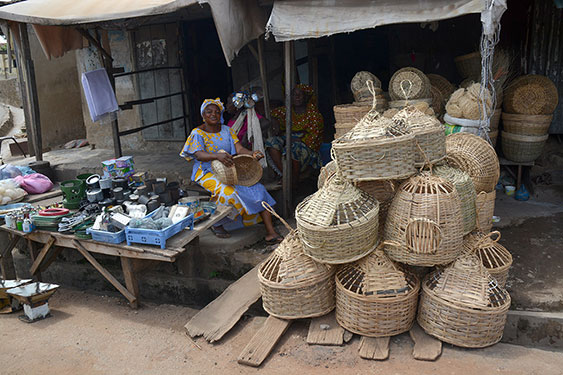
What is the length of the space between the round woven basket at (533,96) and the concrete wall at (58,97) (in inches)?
367

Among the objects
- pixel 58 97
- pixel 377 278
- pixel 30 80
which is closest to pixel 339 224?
pixel 377 278

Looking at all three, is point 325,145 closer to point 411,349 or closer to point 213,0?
point 213,0

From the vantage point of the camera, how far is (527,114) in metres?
5.67

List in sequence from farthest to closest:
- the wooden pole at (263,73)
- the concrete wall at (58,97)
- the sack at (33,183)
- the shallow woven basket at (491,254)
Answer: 1. the concrete wall at (58,97)
2. the sack at (33,183)
3. the wooden pole at (263,73)
4. the shallow woven basket at (491,254)

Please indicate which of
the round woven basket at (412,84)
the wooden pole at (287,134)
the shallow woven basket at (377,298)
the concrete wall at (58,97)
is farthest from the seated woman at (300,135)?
the concrete wall at (58,97)

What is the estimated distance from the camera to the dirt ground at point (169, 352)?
3.26 meters

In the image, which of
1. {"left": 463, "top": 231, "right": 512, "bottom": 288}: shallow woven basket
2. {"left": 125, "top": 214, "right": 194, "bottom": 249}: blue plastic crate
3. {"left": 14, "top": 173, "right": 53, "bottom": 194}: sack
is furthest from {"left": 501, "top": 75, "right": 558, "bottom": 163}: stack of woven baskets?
{"left": 14, "top": 173, "right": 53, "bottom": 194}: sack

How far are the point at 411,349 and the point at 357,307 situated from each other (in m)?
0.49

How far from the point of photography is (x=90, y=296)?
513 centimetres

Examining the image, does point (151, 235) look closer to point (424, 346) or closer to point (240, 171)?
point (240, 171)

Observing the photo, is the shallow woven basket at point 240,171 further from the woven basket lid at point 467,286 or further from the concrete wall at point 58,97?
the concrete wall at point 58,97

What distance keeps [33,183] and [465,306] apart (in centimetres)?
547

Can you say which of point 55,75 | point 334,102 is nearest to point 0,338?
point 334,102

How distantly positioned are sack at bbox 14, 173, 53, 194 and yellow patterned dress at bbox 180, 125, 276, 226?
230 centimetres
